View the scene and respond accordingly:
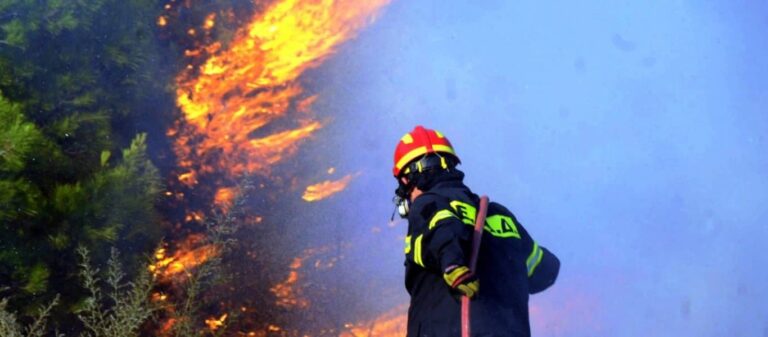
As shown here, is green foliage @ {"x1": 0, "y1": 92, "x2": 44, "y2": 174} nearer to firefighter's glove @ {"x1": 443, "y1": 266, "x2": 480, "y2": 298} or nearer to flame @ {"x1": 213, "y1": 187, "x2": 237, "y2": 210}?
flame @ {"x1": 213, "y1": 187, "x2": 237, "y2": 210}

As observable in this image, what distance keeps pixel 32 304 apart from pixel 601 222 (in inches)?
181

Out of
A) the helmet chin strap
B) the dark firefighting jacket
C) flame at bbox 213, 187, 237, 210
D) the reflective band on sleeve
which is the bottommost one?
the dark firefighting jacket

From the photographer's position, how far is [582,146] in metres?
8.34

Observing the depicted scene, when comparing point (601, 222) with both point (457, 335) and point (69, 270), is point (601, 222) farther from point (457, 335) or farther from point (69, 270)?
point (457, 335)

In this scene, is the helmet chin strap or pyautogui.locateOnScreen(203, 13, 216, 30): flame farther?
pyautogui.locateOnScreen(203, 13, 216, 30): flame

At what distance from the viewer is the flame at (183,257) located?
271 inches

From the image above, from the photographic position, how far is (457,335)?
3.46m

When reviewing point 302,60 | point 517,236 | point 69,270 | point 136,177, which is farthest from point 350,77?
point 517,236

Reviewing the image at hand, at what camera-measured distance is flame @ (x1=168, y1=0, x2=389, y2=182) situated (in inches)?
290

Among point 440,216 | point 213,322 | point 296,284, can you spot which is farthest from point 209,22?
point 440,216

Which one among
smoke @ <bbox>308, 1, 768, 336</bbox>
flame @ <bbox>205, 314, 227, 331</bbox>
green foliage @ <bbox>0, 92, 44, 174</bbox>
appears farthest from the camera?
smoke @ <bbox>308, 1, 768, 336</bbox>

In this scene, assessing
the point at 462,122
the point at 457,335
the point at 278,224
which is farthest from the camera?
the point at 462,122

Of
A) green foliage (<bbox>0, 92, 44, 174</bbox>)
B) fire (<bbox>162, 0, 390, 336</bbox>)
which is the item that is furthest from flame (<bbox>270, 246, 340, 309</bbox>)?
green foliage (<bbox>0, 92, 44, 174</bbox>)

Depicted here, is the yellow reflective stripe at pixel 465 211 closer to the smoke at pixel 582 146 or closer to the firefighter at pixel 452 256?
the firefighter at pixel 452 256
